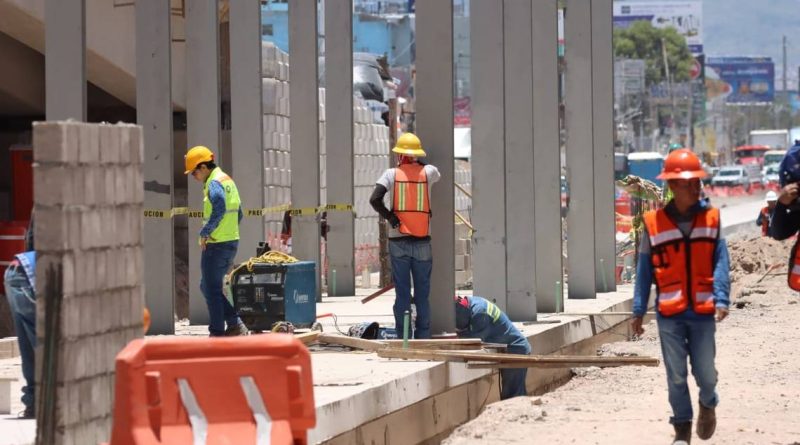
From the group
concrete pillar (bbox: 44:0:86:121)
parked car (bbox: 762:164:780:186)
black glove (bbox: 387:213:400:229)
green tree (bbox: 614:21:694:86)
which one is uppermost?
green tree (bbox: 614:21:694:86)

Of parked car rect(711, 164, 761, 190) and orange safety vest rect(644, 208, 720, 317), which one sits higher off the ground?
parked car rect(711, 164, 761, 190)

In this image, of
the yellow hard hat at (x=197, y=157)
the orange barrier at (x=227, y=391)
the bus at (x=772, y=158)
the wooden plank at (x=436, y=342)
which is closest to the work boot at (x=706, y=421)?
the orange barrier at (x=227, y=391)

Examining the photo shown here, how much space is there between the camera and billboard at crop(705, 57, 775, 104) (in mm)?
185250

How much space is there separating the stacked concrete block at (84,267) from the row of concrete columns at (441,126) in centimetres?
635

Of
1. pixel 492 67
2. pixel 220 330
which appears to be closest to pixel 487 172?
pixel 492 67

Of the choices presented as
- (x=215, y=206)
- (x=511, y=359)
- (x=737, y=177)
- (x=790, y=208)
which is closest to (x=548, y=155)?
(x=215, y=206)

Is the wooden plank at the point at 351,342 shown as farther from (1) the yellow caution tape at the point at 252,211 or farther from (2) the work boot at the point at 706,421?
(2) the work boot at the point at 706,421

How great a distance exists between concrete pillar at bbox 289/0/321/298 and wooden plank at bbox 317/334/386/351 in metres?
7.20

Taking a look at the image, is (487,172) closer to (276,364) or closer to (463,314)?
(463,314)

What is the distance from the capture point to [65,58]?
15773 millimetres

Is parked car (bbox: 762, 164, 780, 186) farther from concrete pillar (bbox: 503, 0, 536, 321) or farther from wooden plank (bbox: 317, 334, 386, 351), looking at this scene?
wooden plank (bbox: 317, 334, 386, 351)

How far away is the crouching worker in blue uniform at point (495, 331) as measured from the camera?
49.3 ft

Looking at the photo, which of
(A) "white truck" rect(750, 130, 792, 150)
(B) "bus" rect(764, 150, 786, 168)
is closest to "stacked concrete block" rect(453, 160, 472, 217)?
(B) "bus" rect(764, 150, 786, 168)

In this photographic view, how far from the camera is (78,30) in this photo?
15812 mm
